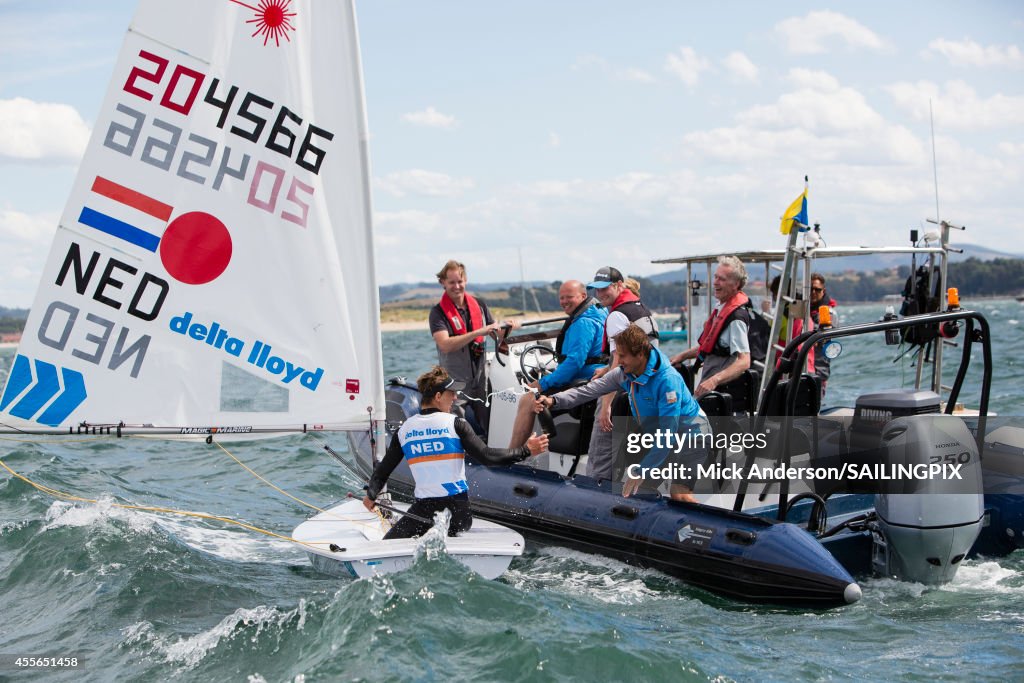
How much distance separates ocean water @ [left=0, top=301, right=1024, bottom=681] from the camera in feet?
15.0

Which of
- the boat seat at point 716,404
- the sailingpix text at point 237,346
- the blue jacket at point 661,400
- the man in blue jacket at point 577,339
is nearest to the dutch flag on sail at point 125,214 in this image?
the sailingpix text at point 237,346

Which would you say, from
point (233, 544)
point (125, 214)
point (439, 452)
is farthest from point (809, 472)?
point (125, 214)

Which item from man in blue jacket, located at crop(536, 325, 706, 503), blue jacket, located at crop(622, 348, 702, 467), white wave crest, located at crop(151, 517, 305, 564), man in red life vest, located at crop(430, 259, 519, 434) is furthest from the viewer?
man in red life vest, located at crop(430, 259, 519, 434)

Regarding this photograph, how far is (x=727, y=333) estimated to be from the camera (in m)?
6.58

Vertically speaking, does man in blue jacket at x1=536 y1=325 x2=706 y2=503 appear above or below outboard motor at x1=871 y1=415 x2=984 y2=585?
above

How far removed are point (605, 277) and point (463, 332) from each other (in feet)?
4.65

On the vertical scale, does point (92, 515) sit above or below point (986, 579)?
above

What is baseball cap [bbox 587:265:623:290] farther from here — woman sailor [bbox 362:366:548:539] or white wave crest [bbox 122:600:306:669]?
white wave crest [bbox 122:600:306:669]

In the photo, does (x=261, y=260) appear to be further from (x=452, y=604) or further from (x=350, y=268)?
(x=452, y=604)

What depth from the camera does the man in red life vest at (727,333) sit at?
6.46 meters

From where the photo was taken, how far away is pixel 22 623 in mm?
5871

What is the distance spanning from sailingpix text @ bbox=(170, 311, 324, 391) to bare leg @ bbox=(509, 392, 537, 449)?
4.92 ft

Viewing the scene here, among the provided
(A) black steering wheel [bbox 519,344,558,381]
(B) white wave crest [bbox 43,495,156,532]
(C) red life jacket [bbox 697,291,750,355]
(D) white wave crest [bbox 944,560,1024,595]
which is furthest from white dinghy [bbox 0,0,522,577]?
(D) white wave crest [bbox 944,560,1024,595]

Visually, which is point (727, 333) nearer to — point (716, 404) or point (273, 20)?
point (716, 404)
